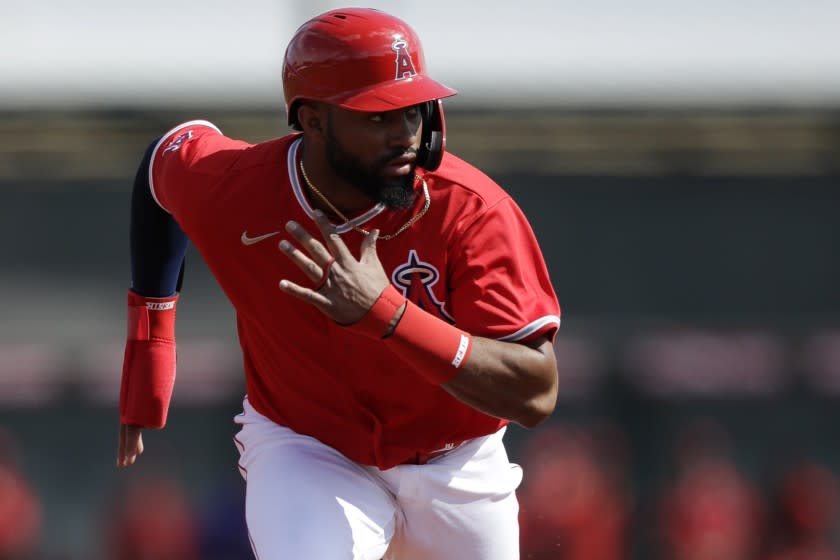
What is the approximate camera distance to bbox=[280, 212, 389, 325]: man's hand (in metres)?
3.83

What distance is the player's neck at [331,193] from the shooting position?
428 cm

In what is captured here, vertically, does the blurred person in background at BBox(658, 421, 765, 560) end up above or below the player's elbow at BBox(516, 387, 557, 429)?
below

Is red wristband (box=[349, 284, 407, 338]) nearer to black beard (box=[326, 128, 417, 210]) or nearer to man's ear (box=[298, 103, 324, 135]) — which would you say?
black beard (box=[326, 128, 417, 210])

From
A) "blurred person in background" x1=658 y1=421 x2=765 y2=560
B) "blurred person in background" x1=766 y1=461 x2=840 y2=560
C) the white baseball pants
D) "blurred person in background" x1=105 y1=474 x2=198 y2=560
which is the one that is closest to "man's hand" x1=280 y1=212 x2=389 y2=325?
the white baseball pants

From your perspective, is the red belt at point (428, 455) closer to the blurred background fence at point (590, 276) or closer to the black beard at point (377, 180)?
the black beard at point (377, 180)

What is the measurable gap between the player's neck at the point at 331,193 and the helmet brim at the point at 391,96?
0.71 ft

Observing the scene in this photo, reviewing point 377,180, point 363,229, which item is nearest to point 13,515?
point 363,229

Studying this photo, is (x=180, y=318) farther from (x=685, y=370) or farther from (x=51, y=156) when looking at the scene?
(x=685, y=370)

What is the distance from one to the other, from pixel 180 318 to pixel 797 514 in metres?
6.81

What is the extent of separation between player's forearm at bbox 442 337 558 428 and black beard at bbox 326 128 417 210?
1.43ft

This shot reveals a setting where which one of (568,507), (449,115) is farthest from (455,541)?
(449,115)

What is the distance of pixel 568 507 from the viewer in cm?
1030

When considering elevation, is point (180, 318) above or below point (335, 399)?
below

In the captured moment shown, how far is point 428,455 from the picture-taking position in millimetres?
4449
